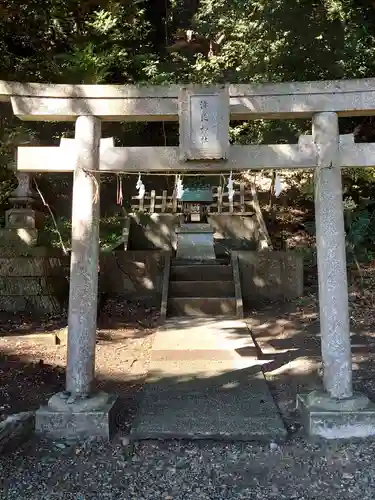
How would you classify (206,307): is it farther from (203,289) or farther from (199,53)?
(199,53)

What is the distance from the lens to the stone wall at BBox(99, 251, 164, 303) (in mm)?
9422

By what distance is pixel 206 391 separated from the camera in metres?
4.73

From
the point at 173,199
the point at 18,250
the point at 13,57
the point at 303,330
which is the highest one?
the point at 13,57

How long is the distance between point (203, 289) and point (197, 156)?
5337 millimetres

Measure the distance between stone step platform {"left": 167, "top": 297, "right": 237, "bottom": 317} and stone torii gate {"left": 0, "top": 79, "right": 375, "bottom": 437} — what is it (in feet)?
14.6

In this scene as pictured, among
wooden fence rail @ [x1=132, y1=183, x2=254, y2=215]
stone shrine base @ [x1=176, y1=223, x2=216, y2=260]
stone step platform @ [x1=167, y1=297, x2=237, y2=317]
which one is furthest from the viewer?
wooden fence rail @ [x1=132, y1=183, x2=254, y2=215]

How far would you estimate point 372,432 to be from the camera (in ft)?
12.1

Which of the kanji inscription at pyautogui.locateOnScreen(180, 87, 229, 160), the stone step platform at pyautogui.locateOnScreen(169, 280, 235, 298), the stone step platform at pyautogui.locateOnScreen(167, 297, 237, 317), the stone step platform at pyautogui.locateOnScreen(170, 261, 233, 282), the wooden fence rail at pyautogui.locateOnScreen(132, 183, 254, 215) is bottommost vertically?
the stone step platform at pyautogui.locateOnScreen(167, 297, 237, 317)

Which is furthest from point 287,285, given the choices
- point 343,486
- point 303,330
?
point 343,486

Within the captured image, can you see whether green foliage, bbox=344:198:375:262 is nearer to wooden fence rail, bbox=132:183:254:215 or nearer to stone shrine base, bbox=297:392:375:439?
wooden fence rail, bbox=132:183:254:215

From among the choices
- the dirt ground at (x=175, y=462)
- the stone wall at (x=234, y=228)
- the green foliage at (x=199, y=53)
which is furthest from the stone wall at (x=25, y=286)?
the stone wall at (x=234, y=228)

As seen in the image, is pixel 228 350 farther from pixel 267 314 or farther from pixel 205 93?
pixel 205 93

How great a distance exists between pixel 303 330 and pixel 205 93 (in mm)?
4585

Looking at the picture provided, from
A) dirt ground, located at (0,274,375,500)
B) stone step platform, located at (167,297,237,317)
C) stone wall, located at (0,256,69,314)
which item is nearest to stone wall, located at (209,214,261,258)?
stone step platform, located at (167,297,237,317)
